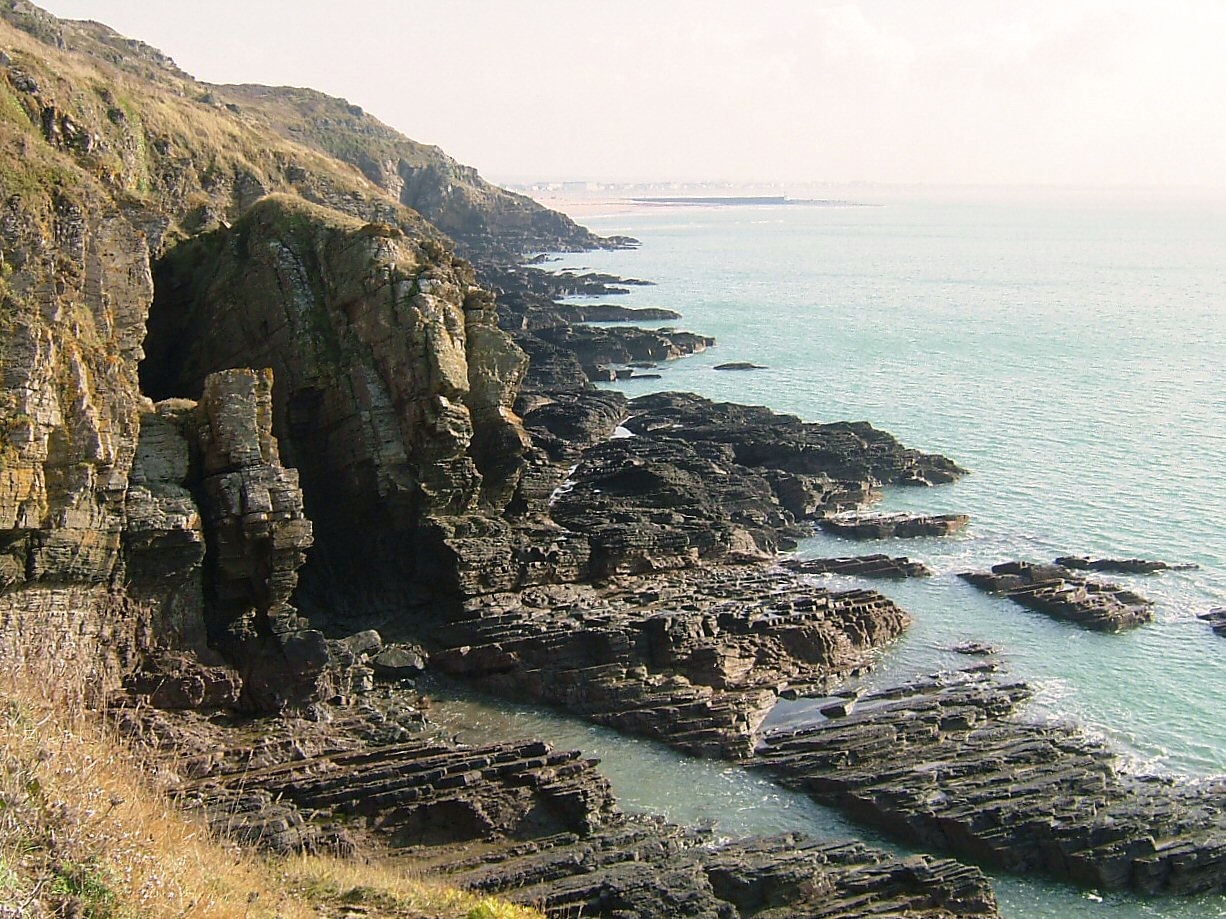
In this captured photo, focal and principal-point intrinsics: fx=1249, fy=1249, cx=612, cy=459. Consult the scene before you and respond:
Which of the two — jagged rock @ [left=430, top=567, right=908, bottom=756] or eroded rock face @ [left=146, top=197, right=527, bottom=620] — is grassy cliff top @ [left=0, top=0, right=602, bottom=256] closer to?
eroded rock face @ [left=146, top=197, right=527, bottom=620]

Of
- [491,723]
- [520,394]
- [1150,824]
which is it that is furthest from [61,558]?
[520,394]

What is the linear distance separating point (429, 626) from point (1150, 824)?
56.7 feet

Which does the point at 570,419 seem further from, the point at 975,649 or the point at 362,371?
the point at 975,649

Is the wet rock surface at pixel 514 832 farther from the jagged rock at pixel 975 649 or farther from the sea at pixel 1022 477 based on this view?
the jagged rock at pixel 975 649

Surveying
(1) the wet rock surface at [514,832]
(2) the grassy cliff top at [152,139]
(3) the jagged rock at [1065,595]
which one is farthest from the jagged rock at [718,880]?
(2) the grassy cliff top at [152,139]

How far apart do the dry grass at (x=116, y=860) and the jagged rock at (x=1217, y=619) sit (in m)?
25.1

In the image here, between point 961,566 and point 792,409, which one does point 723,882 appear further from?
point 792,409

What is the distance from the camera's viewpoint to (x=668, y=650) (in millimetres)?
30875

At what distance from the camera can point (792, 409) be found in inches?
2564

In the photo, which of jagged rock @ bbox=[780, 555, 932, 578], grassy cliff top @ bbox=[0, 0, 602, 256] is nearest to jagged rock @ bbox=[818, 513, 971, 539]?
jagged rock @ bbox=[780, 555, 932, 578]

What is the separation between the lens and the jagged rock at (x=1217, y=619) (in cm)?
3547

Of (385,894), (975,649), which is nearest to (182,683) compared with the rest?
(385,894)

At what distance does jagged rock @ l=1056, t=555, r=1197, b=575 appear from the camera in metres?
40.7

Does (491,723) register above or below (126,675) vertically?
below
